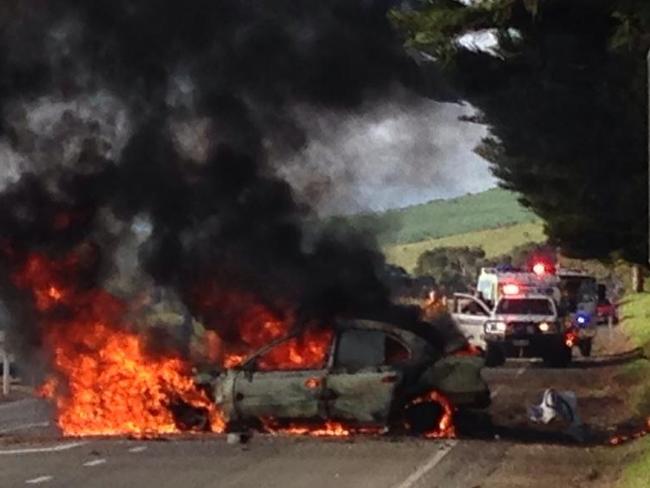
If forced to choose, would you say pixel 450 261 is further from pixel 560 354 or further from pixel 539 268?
pixel 560 354

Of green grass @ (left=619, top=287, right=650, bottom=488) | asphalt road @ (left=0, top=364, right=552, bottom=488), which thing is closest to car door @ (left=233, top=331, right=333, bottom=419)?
asphalt road @ (left=0, top=364, right=552, bottom=488)

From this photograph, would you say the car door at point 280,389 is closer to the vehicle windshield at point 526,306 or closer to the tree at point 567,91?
the tree at point 567,91

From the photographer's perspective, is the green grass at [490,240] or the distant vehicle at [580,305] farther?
the green grass at [490,240]

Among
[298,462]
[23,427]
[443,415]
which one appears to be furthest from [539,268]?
[298,462]

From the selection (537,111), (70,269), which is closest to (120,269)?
(70,269)

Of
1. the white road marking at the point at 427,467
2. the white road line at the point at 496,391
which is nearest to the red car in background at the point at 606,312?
the white road line at the point at 496,391

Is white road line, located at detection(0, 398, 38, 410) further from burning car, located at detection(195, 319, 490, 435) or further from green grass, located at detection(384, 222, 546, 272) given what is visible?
green grass, located at detection(384, 222, 546, 272)

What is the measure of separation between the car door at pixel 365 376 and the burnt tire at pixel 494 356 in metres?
18.2

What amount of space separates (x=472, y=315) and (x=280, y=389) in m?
20.3

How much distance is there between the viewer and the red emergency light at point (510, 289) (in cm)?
3948

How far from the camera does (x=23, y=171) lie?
21.2m

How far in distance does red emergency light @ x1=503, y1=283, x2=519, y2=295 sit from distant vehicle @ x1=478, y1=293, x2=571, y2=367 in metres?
1.53

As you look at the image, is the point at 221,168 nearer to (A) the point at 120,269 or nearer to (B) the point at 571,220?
(A) the point at 120,269

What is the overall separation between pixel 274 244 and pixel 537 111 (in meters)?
5.38
